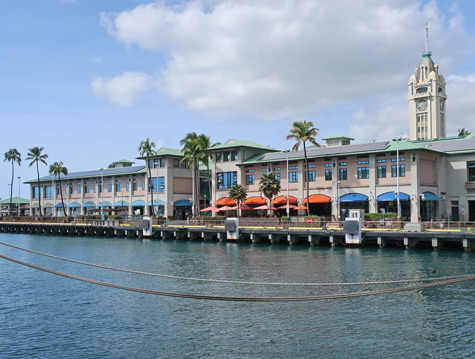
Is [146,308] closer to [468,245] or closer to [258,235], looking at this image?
[468,245]

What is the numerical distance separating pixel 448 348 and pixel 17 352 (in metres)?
17.2

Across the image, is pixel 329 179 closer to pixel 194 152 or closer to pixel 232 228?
pixel 232 228

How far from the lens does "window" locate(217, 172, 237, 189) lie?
94.7 meters

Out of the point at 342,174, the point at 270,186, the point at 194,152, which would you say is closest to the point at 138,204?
the point at 194,152

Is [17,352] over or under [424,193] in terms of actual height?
under

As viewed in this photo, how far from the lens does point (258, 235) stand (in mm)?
69062

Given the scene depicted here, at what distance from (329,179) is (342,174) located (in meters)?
2.38

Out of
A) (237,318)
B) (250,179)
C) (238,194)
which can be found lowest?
(237,318)

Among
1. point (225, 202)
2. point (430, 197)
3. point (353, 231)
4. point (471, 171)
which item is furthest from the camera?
point (225, 202)

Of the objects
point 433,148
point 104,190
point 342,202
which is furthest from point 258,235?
point 104,190

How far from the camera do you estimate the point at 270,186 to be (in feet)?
262

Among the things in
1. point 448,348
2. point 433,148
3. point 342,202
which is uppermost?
point 433,148

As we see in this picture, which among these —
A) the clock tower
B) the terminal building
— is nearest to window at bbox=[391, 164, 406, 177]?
the terminal building

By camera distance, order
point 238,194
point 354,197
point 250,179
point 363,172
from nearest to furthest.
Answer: point 354,197 < point 363,172 < point 238,194 < point 250,179
